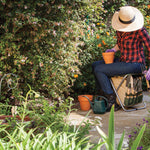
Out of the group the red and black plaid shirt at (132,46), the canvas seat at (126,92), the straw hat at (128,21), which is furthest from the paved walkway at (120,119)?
the straw hat at (128,21)

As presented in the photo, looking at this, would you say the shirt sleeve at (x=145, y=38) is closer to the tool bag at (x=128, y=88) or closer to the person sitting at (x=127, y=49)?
the person sitting at (x=127, y=49)

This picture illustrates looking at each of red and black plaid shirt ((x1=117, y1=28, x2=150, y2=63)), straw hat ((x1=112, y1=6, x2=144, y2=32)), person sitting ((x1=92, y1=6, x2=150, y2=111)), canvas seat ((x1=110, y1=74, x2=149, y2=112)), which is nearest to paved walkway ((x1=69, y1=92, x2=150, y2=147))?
canvas seat ((x1=110, y1=74, x2=149, y2=112))

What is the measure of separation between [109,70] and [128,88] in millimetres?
402

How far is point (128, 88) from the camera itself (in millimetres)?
3908

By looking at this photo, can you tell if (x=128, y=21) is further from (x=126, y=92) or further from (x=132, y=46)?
(x=126, y=92)

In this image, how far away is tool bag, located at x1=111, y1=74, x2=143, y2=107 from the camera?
154 inches

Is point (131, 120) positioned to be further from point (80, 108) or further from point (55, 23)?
point (55, 23)

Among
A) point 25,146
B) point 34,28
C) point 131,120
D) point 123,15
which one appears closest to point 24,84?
point 34,28

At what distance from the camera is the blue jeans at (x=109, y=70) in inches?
152

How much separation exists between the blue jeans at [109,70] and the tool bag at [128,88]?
0.32ft

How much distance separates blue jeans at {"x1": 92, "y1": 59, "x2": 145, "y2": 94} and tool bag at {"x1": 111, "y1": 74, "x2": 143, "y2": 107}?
97 mm

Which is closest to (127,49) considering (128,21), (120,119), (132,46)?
(132,46)

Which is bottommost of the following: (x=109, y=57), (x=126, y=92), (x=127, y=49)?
(x=126, y=92)

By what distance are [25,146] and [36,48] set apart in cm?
225
